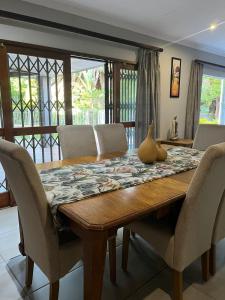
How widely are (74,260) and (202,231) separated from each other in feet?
2.52

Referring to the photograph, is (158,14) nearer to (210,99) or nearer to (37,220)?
(37,220)

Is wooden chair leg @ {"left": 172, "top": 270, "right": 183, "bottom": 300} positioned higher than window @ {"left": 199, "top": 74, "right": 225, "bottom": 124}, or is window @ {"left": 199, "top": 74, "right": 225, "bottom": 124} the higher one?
window @ {"left": 199, "top": 74, "right": 225, "bottom": 124}

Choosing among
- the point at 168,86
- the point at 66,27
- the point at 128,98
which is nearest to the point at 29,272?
the point at 66,27

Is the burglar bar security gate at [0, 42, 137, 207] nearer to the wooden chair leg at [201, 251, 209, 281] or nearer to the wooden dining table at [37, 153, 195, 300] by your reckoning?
the wooden dining table at [37, 153, 195, 300]

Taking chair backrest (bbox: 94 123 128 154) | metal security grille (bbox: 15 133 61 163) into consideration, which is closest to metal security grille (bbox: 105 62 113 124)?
metal security grille (bbox: 15 133 61 163)

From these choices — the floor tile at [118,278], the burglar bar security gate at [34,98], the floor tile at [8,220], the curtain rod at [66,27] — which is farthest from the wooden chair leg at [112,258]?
the curtain rod at [66,27]

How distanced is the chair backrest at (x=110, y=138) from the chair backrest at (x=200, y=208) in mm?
1326

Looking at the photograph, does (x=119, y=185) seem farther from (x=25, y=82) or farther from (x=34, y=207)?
(x=25, y=82)

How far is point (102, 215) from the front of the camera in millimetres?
1046

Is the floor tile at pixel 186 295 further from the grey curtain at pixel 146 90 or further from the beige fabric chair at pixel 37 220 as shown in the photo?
the grey curtain at pixel 146 90

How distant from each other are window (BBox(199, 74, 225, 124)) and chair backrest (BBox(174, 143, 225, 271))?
4.35 m

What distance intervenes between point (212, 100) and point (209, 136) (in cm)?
333

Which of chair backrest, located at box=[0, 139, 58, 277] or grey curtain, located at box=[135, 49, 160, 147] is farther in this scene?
grey curtain, located at box=[135, 49, 160, 147]

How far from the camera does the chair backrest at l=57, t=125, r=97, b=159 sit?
2.29 m
